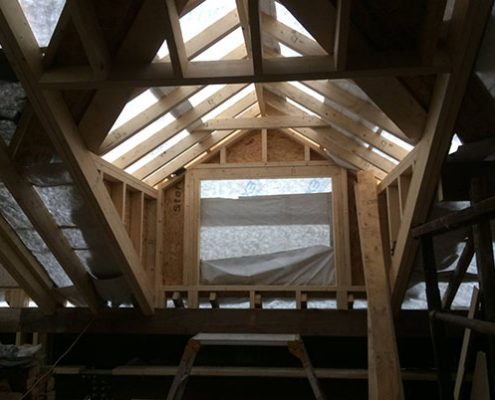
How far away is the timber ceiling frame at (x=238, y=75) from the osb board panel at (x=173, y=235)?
1178 millimetres

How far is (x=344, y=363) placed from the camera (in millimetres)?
4996

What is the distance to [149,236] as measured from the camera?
17.5 ft

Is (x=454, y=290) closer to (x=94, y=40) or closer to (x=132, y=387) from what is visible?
(x=94, y=40)

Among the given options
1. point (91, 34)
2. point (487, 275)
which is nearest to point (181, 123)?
point (91, 34)

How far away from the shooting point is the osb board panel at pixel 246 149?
220 inches

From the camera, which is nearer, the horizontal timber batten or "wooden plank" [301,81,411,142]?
"wooden plank" [301,81,411,142]

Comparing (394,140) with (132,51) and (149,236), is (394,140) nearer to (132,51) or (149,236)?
(132,51)

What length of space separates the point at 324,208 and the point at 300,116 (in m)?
1.23

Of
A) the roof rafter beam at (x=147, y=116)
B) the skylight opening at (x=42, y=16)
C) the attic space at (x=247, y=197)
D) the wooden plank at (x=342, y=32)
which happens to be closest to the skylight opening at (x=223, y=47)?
the attic space at (x=247, y=197)

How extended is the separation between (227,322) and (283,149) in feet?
7.39

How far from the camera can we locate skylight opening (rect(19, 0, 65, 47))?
234cm

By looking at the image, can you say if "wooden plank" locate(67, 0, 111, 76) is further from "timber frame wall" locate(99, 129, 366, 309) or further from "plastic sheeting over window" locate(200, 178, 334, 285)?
"plastic sheeting over window" locate(200, 178, 334, 285)

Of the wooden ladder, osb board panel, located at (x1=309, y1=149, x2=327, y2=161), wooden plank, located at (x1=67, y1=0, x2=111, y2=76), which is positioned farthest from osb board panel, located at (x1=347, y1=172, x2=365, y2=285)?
wooden plank, located at (x1=67, y1=0, x2=111, y2=76)

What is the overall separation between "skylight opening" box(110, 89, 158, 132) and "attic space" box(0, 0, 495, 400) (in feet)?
0.07
